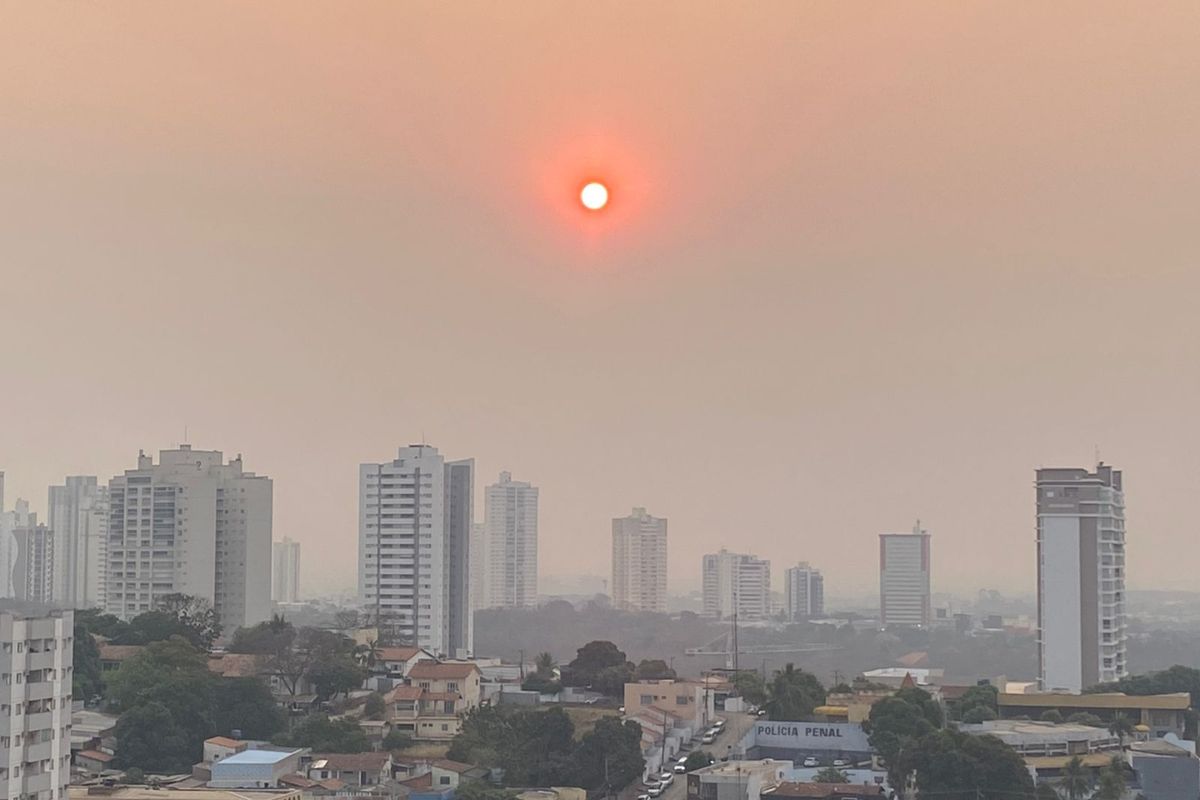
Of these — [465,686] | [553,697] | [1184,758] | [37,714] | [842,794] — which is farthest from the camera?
[553,697]

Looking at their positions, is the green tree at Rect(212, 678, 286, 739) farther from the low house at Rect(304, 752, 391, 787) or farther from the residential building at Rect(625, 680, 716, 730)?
the residential building at Rect(625, 680, 716, 730)

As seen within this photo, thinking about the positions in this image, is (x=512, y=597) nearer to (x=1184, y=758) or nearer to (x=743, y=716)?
(x=743, y=716)

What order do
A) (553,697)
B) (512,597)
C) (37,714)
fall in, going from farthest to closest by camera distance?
(512,597)
(553,697)
(37,714)

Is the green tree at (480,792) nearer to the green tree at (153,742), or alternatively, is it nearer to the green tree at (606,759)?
the green tree at (606,759)

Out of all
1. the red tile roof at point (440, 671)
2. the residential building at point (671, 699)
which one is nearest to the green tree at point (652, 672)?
the residential building at point (671, 699)

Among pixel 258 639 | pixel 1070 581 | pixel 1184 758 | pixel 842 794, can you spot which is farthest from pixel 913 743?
pixel 1070 581

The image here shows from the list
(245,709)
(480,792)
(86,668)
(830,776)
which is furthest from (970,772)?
(86,668)
